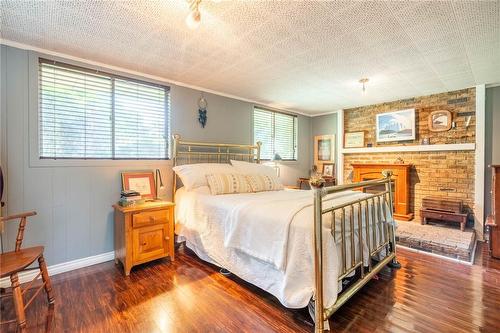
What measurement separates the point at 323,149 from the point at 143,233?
4.34 metres

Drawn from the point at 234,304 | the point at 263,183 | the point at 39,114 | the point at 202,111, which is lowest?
the point at 234,304

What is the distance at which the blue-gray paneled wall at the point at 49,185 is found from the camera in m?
2.31

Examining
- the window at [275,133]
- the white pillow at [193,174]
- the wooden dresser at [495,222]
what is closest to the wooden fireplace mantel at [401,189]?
the wooden dresser at [495,222]

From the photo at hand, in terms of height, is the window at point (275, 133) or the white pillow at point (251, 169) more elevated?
the window at point (275, 133)

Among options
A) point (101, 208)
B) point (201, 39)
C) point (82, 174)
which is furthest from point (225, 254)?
point (201, 39)

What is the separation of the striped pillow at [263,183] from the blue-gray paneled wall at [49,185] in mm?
1181

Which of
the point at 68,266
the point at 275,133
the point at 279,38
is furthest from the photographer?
the point at 275,133

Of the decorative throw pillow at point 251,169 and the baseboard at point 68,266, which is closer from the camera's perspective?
the baseboard at point 68,266

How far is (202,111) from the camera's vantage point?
3748 mm

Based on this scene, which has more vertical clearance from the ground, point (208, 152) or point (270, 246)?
point (208, 152)

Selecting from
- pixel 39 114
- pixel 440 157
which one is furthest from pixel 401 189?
pixel 39 114

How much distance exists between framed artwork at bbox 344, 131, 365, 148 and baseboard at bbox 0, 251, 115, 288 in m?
4.75

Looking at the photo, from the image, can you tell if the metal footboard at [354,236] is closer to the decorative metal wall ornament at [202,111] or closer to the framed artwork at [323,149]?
the decorative metal wall ornament at [202,111]

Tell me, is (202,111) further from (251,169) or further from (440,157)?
(440,157)
